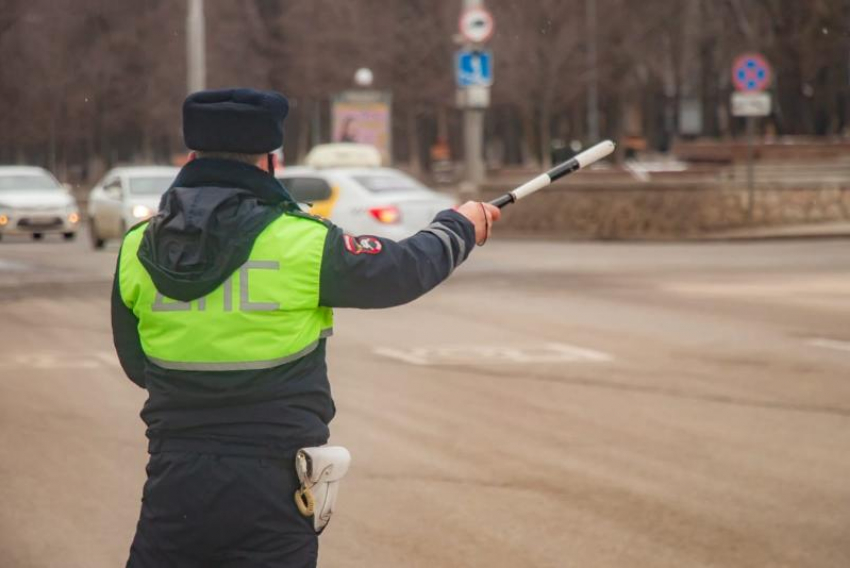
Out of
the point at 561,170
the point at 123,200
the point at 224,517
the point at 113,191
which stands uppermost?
the point at 561,170

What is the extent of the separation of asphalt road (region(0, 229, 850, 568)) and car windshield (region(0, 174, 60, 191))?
60.6ft

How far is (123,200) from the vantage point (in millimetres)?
31344

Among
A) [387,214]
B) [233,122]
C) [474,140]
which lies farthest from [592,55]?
[233,122]

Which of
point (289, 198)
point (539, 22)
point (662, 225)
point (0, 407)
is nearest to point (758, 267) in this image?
point (662, 225)

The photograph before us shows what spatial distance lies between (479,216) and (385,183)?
21372 millimetres

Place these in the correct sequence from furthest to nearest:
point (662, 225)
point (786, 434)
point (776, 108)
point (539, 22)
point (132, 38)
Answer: point (132, 38) → point (539, 22) → point (776, 108) → point (662, 225) → point (786, 434)

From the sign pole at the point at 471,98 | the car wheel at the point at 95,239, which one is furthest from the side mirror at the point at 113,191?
the sign pole at the point at 471,98

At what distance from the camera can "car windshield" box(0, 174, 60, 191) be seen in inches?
1476

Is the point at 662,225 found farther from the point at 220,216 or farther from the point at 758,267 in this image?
the point at 220,216

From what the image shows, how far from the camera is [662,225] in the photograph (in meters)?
33.0

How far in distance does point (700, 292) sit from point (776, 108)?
119ft

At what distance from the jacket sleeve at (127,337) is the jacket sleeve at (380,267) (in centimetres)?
47

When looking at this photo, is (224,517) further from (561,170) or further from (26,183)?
(26,183)

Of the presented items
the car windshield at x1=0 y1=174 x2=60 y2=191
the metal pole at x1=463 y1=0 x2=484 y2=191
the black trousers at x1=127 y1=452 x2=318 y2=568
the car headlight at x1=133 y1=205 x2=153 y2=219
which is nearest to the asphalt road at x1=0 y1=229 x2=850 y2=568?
the black trousers at x1=127 y1=452 x2=318 y2=568
